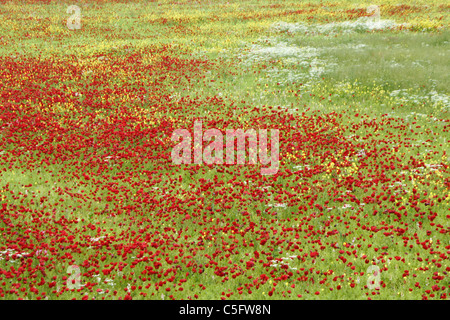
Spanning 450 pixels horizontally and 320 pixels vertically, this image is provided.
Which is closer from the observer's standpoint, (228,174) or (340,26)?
(228,174)

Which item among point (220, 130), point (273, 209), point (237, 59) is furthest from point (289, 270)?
point (237, 59)

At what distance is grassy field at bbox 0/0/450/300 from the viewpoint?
7.82 metres

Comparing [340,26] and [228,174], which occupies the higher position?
[340,26]

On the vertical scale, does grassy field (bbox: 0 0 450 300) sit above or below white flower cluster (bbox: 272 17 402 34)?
below

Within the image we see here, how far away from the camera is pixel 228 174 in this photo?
1282 centimetres

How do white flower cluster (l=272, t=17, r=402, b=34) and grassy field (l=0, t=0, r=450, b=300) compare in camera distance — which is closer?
grassy field (l=0, t=0, r=450, b=300)

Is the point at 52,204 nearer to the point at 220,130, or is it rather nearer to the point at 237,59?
the point at 220,130

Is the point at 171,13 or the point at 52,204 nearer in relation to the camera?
the point at 52,204

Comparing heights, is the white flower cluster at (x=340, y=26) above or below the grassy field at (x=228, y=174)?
above

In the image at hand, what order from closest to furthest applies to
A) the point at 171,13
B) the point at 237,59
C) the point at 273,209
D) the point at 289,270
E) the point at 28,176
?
the point at 289,270, the point at 273,209, the point at 28,176, the point at 237,59, the point at 171,13

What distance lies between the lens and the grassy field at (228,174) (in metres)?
7.82

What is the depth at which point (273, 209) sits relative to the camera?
10.5 metres

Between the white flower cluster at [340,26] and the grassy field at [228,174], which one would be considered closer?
the grassy field at [228,174]

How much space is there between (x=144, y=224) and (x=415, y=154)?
9.54 metres
